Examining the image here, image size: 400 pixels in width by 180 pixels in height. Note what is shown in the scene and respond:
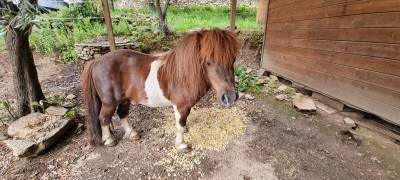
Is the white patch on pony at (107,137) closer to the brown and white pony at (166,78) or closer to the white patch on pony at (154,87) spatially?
the brown and white pony at (166,78)

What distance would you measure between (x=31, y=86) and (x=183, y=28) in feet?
17.8

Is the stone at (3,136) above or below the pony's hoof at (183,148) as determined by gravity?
above

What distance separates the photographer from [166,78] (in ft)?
7.59

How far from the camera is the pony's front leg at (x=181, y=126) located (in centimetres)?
239

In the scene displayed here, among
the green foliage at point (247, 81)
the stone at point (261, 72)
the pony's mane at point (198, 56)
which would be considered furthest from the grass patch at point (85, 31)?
the pony's mane at point (198, 56)

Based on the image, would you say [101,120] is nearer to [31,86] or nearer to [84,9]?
[31,86]

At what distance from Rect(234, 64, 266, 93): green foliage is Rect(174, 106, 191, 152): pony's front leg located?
7.10 feet

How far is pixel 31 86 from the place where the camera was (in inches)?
120

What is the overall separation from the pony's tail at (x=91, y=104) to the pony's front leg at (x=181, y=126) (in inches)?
36.3

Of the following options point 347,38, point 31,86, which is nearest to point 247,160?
point 347,38

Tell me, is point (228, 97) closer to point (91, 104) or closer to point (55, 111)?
point (91, 104)

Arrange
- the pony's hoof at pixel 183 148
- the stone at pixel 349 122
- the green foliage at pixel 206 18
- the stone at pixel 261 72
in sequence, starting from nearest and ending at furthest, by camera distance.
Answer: the pony's hoof at pixel 183 148 < the stone at pixel 349 122 < the stone at pixel 261 72 < the green foliage at pixel 206 18

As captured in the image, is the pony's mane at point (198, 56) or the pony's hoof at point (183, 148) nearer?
the pony's mane at point (198, 56)

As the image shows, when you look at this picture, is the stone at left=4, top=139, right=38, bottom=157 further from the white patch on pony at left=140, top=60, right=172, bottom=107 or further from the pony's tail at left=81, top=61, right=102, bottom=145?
the white patch on pony at left=140, top=60, right=172, bottom=107
